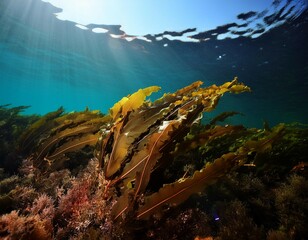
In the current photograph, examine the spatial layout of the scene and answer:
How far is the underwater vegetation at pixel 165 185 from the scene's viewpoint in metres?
1.74

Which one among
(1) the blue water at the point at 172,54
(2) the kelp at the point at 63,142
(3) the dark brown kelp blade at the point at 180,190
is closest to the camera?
(3) the dark brown kelp blade at the point at 180,190

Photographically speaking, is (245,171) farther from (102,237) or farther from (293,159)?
(102,237)

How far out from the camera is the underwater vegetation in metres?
1.74

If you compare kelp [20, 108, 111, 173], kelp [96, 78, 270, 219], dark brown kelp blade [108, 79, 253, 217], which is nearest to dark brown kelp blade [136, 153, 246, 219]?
kelp [96, 78, 270, 219]

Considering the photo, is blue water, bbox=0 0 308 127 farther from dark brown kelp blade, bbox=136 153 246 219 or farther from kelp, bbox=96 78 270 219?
dark brown kelp blade, bbox=136 153 246 219

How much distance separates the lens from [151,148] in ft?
5.86

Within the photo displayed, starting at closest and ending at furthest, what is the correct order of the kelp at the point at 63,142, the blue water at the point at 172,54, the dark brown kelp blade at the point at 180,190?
the dark brown kelp blade at the point at 180,190 → the kelp at the point at 63,142 → the blue water at the point at 172,54

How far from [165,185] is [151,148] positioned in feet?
0.97

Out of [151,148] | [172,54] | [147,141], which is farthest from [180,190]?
[172,54]

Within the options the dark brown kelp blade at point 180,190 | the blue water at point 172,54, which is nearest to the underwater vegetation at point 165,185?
the dark brown kelp blade at point 180,190

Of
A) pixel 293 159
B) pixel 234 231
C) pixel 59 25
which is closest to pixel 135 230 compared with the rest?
pixel 234 231

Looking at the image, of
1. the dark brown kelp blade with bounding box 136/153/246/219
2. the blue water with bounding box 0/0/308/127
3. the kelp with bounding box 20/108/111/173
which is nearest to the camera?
the dark brown kelp blade with bounding box 136/153/246/219

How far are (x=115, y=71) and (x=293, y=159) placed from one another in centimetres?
2930

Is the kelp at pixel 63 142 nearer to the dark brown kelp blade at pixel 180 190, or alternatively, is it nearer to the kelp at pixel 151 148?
the kelp at pixel 151 148
